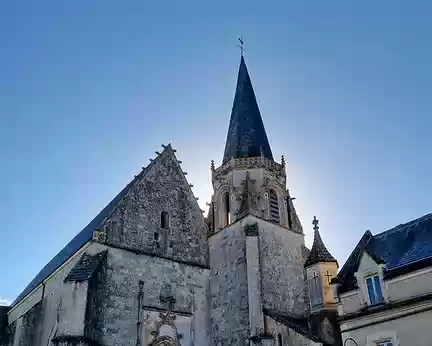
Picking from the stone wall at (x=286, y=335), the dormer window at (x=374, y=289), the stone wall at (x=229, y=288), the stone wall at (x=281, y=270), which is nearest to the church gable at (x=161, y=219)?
the stone wall at (x=229, y=288)

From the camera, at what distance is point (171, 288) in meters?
21.0

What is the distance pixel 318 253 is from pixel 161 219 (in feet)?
24.5

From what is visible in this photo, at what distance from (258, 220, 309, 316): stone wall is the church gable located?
3.08m

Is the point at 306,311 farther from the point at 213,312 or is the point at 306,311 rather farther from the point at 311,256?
the point at 213,312

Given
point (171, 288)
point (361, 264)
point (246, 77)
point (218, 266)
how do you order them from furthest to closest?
point (246, 77)
point (218, 266)
point (171, 288)
point (361, 264)

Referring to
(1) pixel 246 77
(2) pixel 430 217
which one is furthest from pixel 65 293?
(1) pixel 246 77

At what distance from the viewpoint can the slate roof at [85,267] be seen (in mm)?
17828

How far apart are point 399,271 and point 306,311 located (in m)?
8.60

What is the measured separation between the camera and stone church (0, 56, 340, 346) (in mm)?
18750

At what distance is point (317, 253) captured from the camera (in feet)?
74.9

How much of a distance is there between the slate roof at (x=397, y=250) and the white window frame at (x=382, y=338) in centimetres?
161

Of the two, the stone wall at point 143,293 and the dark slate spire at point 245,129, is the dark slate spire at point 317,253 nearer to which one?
the dark slate spire at point 245,129

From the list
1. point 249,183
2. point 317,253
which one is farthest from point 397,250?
point 249,183

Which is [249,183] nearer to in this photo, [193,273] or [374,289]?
[193,273]
